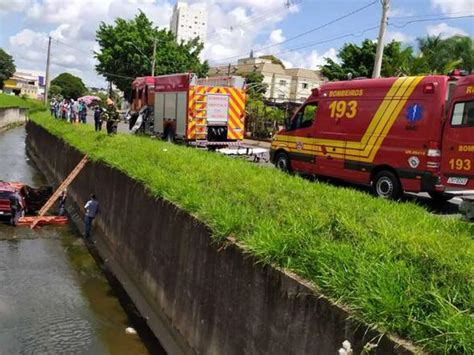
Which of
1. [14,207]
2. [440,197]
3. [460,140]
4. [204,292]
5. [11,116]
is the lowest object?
[14,207]

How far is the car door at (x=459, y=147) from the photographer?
36.0ft

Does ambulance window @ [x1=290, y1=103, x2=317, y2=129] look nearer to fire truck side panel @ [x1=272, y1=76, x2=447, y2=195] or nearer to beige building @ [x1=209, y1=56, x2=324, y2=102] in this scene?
fire truck side panel @ [x1=272, y1=76, x2=447, y2=195]

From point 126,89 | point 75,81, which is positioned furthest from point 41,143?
point 75,81

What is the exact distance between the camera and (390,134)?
12.5 m

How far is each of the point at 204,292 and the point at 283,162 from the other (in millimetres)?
8488

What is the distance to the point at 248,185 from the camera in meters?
10.3

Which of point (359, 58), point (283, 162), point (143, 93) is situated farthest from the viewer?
point (359, 58)

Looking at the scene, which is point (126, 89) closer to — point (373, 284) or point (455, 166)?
point (455, 166)

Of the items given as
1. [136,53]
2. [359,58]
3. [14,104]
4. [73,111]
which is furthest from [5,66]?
[359,58]

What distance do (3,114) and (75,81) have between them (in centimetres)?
9944

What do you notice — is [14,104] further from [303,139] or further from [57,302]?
[57,302]

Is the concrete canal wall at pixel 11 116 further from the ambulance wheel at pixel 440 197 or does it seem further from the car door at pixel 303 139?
the ambulance wheel at pixel 440 197

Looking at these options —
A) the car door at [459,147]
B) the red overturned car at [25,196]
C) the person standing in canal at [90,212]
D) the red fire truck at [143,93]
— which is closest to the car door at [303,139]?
the car door at [459,147]

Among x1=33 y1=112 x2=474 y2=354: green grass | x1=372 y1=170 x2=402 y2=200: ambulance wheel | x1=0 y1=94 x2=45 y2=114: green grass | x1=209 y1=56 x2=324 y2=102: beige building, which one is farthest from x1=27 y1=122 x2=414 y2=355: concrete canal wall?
x1=209 y1=56 x2=324 y2=102: beige building
